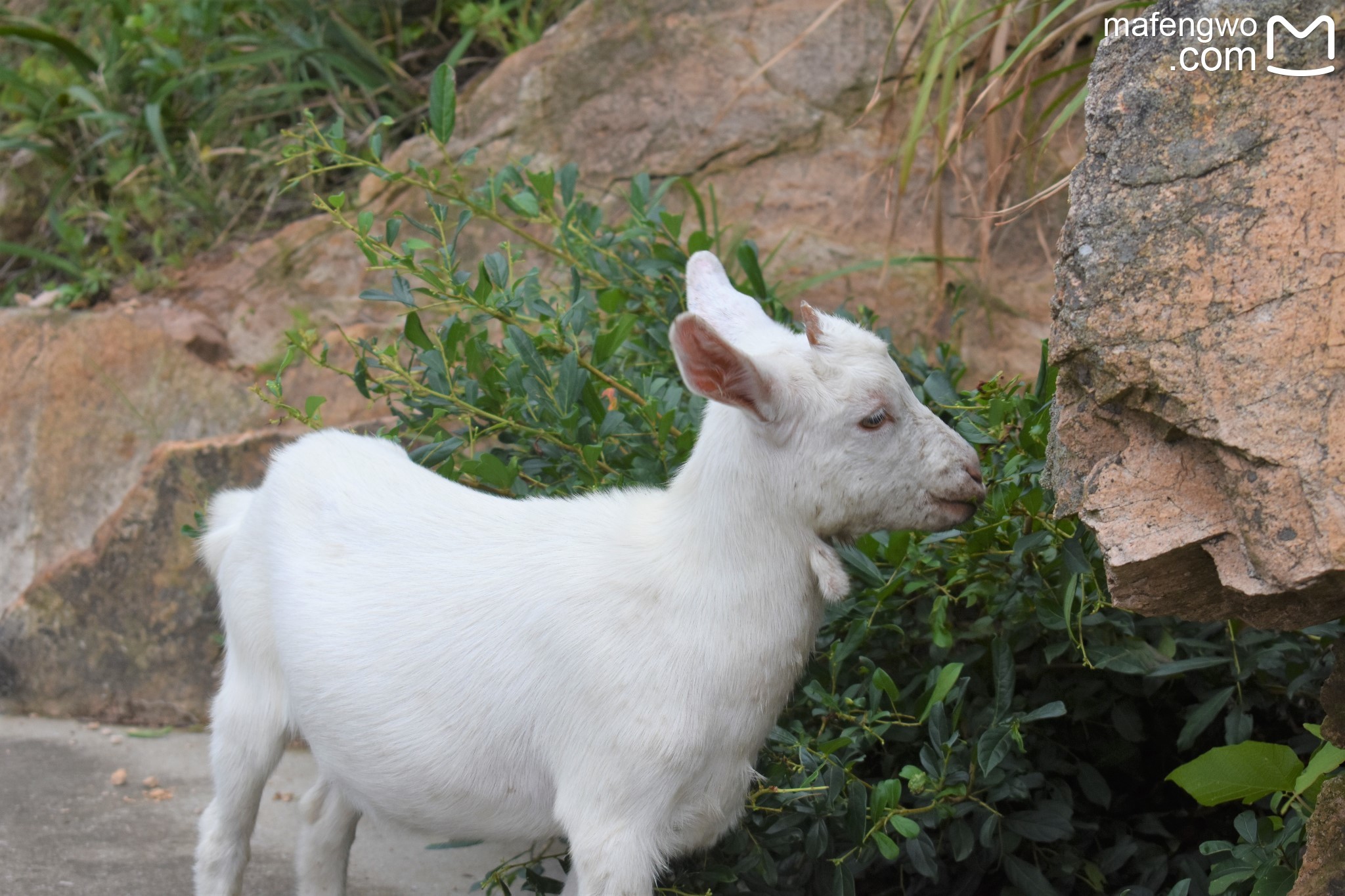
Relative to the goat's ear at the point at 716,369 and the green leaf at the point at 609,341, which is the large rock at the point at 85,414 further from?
the goat's ear at the point at 716,369

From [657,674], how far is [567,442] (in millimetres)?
938

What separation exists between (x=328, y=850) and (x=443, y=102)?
215 cm

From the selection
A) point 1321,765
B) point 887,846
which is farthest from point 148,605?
point 1321,765

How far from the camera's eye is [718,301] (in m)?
2.94

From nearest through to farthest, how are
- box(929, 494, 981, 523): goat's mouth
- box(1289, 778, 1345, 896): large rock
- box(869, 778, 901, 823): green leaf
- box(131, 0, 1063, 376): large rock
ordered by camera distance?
box(1289, 778, 1345, 896): large rock
box(929, 494, 981, 523): goat's mouth
box(869, 778, 901, 823): green leaf
box(131, 0, 1063, 376): large rock

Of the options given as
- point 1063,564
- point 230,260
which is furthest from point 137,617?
point 1063,564

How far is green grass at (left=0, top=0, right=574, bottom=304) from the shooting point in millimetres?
6297

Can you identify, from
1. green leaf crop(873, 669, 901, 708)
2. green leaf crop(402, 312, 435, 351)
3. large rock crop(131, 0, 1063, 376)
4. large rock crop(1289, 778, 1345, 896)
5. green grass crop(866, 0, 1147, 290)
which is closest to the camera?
large rock crop(1289, 778, 1345, 896)

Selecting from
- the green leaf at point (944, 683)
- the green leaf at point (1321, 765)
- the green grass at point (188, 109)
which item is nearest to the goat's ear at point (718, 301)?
the green leaf at point (944, 683)

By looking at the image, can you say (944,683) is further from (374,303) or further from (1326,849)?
(374,303)

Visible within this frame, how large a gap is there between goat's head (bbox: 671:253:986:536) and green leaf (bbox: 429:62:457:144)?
1.33 meters

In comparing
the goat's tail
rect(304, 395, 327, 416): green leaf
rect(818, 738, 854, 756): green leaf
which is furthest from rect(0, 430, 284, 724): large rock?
rect(818, 738, 854, 756): green leaf

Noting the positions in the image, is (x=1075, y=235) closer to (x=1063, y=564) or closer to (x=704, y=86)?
(x=1063, y=564)

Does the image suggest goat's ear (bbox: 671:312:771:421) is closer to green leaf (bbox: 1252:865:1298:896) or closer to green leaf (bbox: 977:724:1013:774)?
green leaf (bbox: 977:724:1013:774)
